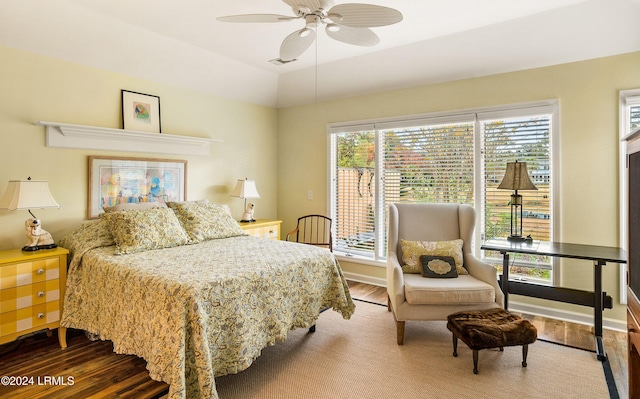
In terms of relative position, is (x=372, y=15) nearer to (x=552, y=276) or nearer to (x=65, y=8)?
(x=65, y=8)

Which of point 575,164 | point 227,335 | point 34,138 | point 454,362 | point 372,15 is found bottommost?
point 454,362

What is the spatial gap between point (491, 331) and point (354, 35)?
2.22 meters

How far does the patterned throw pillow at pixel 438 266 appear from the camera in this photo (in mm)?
3031

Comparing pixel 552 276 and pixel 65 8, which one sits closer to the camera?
pixel 65 8

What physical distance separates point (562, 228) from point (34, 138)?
16.0ft

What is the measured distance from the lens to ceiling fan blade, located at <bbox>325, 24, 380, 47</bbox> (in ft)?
7.85

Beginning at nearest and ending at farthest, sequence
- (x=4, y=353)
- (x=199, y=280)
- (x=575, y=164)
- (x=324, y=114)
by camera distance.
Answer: (x=199, y=280), (x=4, y=353), (x=575, y=164), (x=324, y=114)

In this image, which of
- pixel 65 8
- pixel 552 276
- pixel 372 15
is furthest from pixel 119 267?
pixel 552 276

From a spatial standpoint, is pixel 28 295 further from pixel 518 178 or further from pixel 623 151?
pixel 623 151

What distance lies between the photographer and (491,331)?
2.33 meters

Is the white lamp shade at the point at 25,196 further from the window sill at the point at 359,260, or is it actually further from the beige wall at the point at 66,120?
the window sill at the point at 359,260

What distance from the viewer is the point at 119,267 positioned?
2.41m

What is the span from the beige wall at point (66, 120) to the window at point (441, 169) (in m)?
1.73

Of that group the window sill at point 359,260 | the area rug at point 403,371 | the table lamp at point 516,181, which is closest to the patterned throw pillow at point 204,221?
the area rug at point 403,371
